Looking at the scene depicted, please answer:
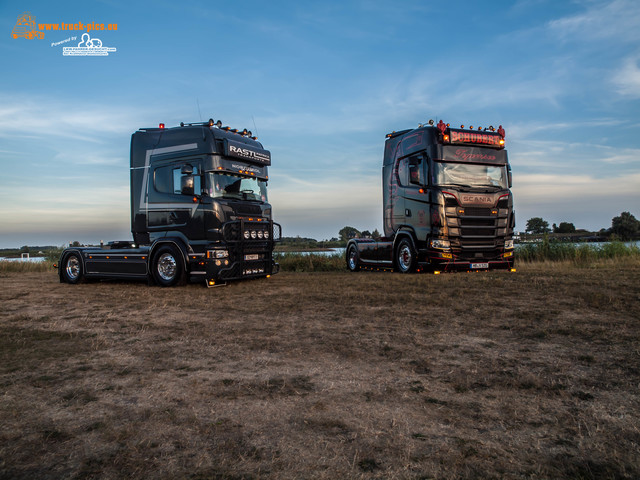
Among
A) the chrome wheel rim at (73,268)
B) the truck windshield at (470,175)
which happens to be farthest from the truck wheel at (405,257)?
the chrome wheel rim at (73,268)

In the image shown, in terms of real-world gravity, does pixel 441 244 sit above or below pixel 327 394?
above

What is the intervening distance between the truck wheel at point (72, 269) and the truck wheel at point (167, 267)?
311 cm

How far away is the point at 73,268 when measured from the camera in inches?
508

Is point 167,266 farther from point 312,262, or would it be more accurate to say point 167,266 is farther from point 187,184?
point 312,262

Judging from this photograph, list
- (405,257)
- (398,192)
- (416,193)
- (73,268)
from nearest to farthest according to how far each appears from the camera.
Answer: (416,193) < (73,268) < (405,257) < (398,192)

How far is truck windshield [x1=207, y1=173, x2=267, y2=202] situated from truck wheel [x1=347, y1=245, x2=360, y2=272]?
5.17 meters

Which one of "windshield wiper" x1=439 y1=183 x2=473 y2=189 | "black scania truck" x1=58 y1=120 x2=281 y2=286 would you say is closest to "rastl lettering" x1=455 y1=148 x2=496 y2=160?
"windshield wiper" x1=439 y1=183 x2=473 y2=189

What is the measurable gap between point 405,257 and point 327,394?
1027 cm

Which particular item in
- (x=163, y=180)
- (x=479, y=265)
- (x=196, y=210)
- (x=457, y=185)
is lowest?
(x=479, y=265)

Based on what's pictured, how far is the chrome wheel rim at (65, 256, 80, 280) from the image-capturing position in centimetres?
1270

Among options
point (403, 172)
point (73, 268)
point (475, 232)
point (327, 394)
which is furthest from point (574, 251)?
point (73, 268)

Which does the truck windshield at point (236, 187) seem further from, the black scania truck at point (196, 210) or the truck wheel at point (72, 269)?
the truck wheel at point (72, 269)

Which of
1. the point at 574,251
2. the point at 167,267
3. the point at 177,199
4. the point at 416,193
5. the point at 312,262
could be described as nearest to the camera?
the point at 177,199

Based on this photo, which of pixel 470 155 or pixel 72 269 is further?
pixel 72 269
